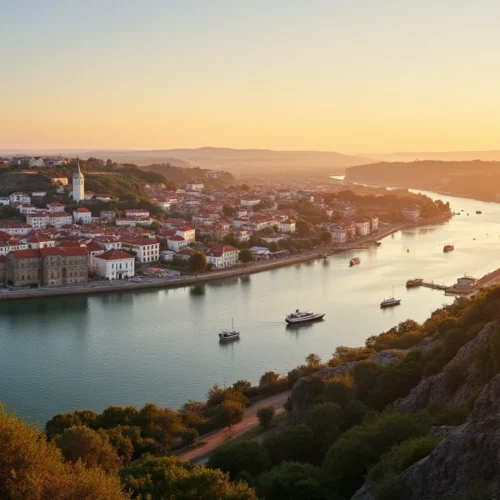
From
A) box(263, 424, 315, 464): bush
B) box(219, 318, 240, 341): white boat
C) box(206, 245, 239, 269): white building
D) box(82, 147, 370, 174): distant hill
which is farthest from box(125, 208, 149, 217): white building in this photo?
box(82, 147, 370, 174): distant hill

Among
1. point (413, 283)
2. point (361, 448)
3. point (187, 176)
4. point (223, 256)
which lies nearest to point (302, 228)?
point (223, 256)

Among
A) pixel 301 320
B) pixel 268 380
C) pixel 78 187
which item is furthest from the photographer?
pixel 78 187

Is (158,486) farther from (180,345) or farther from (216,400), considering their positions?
Result: (180,345)

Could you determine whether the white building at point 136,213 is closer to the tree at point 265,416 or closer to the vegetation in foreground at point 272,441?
the vegetation in foreground at point 272,441

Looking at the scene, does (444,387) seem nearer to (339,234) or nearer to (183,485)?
(183,485)

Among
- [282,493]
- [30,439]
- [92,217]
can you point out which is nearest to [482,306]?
[282,493]

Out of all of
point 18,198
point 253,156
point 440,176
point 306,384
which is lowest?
point 306,384

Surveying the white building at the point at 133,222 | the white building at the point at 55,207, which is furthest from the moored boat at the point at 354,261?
the white building at the point at 55,207
